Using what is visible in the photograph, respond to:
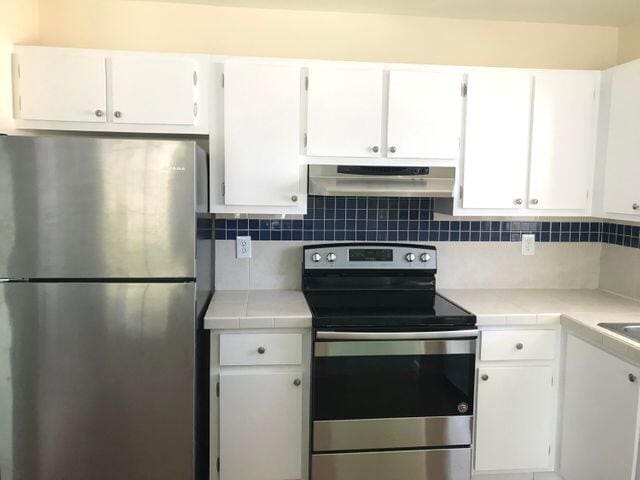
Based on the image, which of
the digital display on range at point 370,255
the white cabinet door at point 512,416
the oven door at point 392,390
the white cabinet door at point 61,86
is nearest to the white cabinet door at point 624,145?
the white cabinet door at point 512,416

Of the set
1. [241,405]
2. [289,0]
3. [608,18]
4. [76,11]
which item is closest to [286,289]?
[241,405]

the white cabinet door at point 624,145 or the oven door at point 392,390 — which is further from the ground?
the white cabinet door at point 624,145

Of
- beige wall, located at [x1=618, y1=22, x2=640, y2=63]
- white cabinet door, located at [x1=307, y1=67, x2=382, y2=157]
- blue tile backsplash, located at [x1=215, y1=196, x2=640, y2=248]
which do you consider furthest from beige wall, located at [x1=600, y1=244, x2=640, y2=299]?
white cabinet door, located at [x1=307, y1=67, x2=382, y2=157]

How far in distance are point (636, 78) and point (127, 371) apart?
2559mm

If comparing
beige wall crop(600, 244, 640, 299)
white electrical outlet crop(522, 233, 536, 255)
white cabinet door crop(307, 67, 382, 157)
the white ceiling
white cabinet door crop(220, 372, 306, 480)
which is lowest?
white cabinet door crop(220, 372, 306, 480)

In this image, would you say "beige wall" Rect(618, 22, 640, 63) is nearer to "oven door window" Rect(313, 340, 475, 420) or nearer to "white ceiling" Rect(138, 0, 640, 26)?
"white ceiling" Rect(138, 0, 640, 26)

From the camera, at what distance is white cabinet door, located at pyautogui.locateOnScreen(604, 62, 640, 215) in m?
2.38

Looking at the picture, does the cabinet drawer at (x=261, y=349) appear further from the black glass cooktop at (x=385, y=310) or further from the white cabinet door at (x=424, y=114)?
the white cabinet door at (x=424, y=114)

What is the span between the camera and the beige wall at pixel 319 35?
8.42 ft

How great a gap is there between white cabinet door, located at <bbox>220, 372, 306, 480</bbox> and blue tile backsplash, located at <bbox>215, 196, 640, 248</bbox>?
0.82 meters

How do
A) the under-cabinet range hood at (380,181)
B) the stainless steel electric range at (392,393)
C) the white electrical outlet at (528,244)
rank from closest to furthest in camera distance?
the stainless steel electric range at (392,393)
the under-cabinet range hood at (380,181)
the white electrical outlet at (528,244)

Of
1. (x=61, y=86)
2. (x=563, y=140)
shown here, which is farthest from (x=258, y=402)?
(x=563, y=140)

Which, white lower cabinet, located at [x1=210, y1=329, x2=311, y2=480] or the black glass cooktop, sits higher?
the black glass cooktop

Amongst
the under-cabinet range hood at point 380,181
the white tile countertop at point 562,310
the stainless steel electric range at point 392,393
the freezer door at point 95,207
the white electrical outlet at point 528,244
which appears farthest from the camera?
the white electrical outlet at point 528,244
